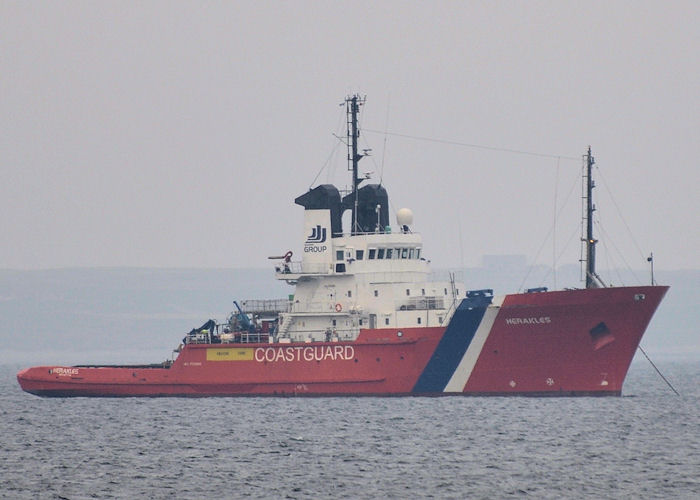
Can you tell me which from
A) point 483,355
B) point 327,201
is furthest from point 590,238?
point 327,201

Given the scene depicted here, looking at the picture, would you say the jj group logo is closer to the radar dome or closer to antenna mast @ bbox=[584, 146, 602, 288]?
the radar dome

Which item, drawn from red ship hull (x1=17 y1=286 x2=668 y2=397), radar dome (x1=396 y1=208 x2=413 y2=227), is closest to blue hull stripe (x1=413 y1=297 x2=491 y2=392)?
red ship hull (x1=17 y1=286 x2=668 y2=397)

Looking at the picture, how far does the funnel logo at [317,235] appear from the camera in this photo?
182 ft

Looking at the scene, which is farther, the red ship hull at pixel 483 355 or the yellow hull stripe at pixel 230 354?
the yellow hull stripe at pixel 230 354

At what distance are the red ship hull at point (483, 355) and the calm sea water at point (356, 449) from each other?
0.80 metres

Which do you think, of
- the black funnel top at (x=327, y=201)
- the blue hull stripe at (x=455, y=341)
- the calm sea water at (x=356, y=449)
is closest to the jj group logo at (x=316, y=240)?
the black funnel top at (x=327, y=201)

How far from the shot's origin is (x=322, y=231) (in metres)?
55.7

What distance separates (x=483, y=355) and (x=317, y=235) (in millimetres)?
9264

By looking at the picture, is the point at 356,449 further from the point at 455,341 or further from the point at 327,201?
the point at 327,201

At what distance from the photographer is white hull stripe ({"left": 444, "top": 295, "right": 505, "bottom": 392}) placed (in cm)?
5006

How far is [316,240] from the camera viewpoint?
55750mm

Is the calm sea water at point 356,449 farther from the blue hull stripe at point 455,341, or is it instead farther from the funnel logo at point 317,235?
the funnel logo at point 317,235

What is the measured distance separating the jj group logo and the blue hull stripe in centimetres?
737

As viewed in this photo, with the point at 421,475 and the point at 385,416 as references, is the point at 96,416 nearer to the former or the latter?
the point at 385,416
